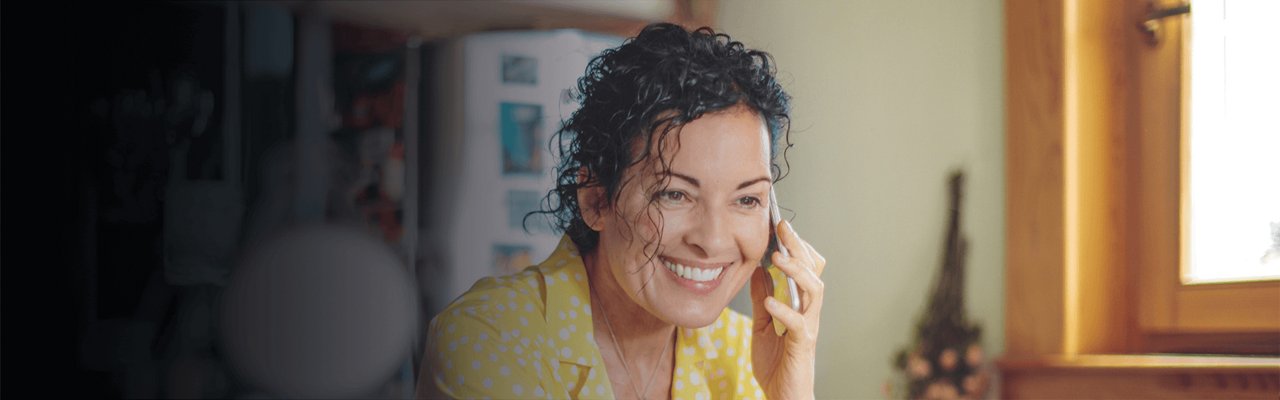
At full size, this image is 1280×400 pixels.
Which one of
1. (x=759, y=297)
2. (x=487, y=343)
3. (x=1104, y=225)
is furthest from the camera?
(x=1104, y=225)

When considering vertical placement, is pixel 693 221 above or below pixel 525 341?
above

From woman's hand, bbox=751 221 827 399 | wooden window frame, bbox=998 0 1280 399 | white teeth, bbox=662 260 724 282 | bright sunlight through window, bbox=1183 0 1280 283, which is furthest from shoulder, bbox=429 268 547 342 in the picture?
bright sunlight through window, bbox=1183 0 1280 283

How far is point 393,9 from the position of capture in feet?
3.98

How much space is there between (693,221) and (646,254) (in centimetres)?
6

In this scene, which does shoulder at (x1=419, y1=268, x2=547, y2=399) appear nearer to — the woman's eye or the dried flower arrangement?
the woman's eye

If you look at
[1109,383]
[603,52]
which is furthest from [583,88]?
[1109,383]

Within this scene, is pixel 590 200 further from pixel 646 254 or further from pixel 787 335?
pixel 787 335

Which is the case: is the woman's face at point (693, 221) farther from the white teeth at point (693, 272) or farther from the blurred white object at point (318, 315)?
the blurred white object at point (318, 315)

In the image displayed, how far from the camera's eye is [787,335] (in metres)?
1.29

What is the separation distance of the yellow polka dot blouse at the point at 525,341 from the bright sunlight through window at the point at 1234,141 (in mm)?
823

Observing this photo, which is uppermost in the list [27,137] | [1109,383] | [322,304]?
[27,137]

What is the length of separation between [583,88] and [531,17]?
0.10 metres

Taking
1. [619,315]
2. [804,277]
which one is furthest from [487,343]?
[804,277]

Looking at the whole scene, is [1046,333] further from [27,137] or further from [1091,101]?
[27,137]
